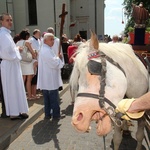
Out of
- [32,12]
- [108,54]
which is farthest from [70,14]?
[108,54]

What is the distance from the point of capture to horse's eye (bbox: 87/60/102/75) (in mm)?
2199

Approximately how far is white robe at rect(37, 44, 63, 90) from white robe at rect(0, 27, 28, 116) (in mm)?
622

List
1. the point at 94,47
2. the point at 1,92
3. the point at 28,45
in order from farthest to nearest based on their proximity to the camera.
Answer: the point at 28,45, the point at 1,92, the point at 94,47

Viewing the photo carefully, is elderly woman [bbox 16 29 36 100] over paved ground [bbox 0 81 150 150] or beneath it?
over

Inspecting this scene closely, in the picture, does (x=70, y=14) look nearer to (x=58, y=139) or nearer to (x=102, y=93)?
(x=58, y=139)

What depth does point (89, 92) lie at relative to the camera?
85.6 inches

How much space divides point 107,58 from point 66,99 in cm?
603

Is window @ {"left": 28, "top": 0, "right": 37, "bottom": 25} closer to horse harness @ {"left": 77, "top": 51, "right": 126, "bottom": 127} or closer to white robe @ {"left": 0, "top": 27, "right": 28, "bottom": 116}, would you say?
white robe @ {"left": 0, "top": 27, "right": 28, "bottom": 116}

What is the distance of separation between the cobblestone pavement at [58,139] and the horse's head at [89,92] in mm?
2348

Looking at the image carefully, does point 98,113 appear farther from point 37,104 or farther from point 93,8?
point 93,8

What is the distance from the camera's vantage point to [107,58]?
7.91ft

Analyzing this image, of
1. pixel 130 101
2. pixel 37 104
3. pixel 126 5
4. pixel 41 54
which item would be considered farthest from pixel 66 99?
pixel 126 5

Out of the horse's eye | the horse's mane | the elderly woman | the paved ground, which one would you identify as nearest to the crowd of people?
the paved ground

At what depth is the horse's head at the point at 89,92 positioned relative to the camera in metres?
2.12
